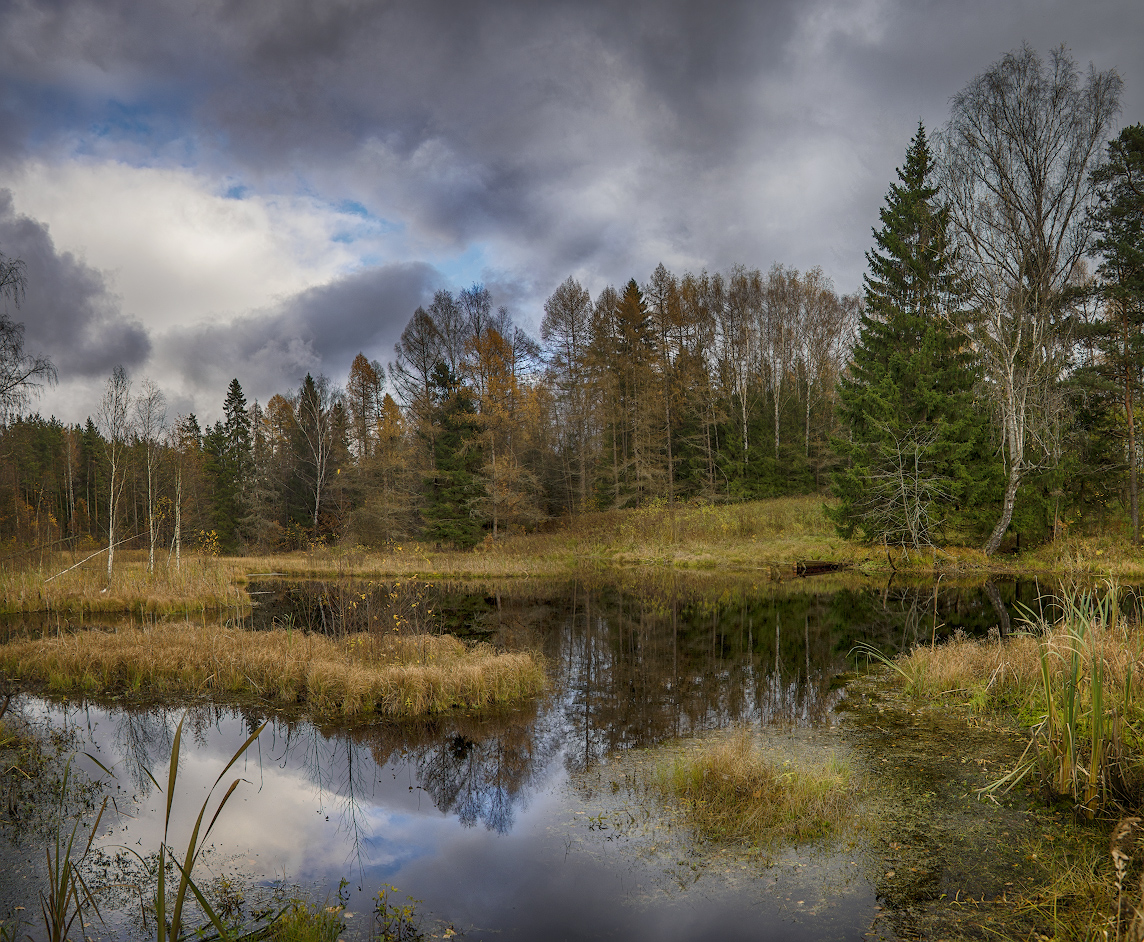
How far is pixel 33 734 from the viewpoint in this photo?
30.1 feet

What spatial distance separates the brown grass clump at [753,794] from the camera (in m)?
6.09

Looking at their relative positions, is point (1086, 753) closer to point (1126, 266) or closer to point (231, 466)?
point (1126, 266)

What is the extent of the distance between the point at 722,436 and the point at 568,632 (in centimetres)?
2540

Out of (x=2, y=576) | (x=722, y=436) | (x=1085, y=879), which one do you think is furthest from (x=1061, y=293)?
(x=2, y=576)

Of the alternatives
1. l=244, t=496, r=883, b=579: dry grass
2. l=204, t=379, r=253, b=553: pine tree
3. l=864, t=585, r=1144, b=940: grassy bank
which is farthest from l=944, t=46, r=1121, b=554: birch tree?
l=204, t=379, r=253, b=553: pine tree

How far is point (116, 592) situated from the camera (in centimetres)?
1923

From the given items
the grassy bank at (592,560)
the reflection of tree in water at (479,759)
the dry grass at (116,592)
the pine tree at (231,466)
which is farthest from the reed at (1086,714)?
the pine tree at (231,466)

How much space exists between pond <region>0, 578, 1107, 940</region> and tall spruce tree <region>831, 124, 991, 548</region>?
12.2 metres

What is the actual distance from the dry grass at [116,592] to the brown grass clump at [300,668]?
19.6ft

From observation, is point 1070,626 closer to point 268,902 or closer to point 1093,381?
point 268,902

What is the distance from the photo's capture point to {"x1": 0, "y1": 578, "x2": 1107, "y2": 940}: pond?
505cm

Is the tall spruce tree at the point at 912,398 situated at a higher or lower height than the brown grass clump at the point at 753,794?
A: higher

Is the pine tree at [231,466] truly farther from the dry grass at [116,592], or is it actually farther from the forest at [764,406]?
the dry grass at [116,592]

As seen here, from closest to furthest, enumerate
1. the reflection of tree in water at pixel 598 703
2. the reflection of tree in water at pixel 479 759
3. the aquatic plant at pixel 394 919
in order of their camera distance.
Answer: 1. the aquatic plant at pixel 394 919
2. the reflection of tree in water at pixel 479 759
3. the reflection of tree in water at pixel 598 703
